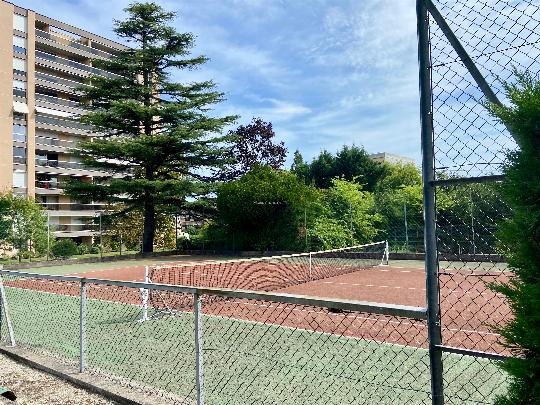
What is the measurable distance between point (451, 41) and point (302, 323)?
632 centimetres

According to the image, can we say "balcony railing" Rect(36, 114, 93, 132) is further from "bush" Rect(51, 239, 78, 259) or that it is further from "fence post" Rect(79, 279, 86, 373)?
"fence post" Rect(79, 279, 86, 373)

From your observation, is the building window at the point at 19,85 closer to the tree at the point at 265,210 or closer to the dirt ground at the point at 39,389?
the tree at the point at 265,210

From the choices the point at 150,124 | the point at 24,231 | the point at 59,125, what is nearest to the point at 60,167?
the point at 59,125

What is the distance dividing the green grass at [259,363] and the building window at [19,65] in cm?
4487

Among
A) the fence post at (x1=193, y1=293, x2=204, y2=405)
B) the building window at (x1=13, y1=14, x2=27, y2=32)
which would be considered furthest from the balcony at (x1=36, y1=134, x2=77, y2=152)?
the fence post at (x1=193, y1=293, x2=204, y2=405)

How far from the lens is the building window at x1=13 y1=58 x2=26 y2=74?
148 ft

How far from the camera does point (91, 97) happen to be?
32625mm

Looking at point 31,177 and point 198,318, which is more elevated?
point 31,177

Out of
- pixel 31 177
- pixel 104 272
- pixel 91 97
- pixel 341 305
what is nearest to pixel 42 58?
pixel 31 177

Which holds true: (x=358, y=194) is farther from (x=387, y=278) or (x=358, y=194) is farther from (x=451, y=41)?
(x=451, y=41)

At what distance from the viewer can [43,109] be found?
48.8 m

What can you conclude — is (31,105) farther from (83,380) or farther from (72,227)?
(83,380)

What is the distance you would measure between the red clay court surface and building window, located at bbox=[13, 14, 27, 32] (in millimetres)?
38030

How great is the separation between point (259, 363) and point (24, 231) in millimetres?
22835
